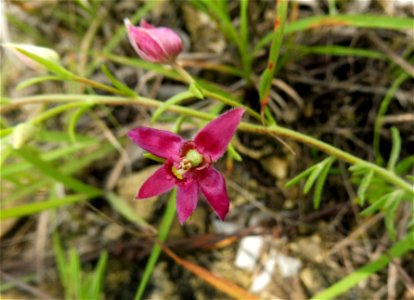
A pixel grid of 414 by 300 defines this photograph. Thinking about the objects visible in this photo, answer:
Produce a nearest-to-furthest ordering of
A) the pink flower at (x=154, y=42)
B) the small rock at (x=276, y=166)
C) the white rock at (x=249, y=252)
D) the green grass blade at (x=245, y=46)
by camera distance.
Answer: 1. the pink flower at (x=154, y=42)
2. the green grass blade at (x=245, y=46)
3. the white rock at (x=249, y=252)
4. the small rock at (x=276, y=166)

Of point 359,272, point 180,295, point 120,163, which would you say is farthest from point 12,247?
point 359,272

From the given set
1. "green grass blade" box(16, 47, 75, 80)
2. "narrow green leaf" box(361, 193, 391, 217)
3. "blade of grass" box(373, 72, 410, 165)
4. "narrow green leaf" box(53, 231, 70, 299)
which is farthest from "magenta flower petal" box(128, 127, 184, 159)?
"blade of grass" box(373, 72, 410, 165)

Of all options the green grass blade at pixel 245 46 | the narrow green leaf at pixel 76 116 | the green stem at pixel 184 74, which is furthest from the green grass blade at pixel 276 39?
the narrow green leaf at pixel 76 116

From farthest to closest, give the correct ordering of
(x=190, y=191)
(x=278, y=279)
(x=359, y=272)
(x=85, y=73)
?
(x=85, y=73) < (x=278, y=279) < (x=359, y=272) < (x=190, y=191)

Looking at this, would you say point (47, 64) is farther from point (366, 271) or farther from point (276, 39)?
point (366, 271)

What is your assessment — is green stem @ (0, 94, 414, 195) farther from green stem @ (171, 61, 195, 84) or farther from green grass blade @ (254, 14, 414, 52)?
green grass blade @ (254, 14, 414, 52)

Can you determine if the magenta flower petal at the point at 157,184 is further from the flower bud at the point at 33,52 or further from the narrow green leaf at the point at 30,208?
the narrow green leaf at the point at 30,208

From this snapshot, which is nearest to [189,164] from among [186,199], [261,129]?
[186,199]

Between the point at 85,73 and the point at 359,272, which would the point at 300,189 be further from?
the point at 85,73
